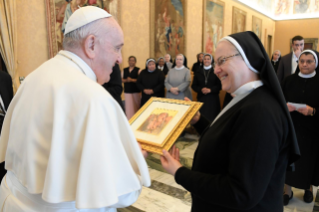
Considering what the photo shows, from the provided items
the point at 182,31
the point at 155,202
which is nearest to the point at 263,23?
the point at 182,31

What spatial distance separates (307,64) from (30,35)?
577cm

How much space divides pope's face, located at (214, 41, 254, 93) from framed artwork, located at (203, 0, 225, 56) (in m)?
11.3

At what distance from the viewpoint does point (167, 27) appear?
32.8ft

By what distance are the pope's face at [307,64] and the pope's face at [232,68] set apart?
93.2 inches

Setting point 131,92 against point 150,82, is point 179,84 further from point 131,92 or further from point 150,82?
point 131,92

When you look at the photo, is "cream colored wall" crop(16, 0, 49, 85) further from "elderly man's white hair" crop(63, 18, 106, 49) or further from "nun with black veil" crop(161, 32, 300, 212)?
"nun with black veil" crop(161, 32, 300, 212)

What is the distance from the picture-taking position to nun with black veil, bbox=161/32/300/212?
1222 mm

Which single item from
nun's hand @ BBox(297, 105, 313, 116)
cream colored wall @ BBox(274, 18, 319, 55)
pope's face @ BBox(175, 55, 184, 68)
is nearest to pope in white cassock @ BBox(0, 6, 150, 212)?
nun's hand @ BBox(297, 105, 313, 116)

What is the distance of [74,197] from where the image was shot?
114 centimetres

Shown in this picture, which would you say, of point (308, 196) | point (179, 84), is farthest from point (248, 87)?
point (179, 84)

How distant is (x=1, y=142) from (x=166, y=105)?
4.69 feet

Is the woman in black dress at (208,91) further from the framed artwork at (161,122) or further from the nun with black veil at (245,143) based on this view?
the nun with black veil at (245,143)

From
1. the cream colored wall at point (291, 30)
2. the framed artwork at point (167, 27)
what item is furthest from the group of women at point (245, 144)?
the cream colored wall at point (291, 30)

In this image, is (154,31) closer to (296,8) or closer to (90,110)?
(90,110)
